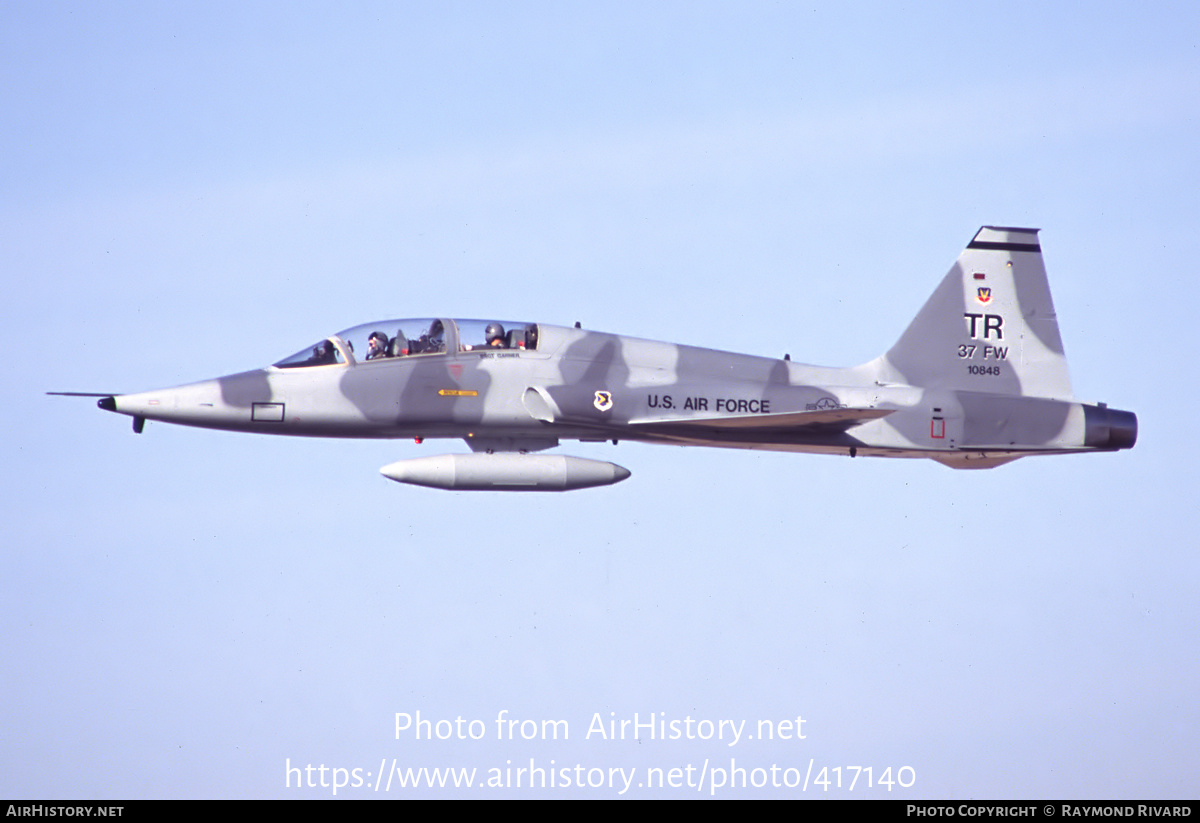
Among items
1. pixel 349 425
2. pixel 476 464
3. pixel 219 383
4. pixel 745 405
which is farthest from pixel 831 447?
pixel 219 383

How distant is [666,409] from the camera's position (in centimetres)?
2839

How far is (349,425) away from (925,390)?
34.6 feet

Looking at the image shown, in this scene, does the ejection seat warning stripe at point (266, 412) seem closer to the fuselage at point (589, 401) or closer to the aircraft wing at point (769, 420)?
the fuselage at point (589, 401)

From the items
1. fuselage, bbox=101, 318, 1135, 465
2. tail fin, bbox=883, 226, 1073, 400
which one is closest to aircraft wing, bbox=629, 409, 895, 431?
fuselage, bbox=101, 318, 1135, 465

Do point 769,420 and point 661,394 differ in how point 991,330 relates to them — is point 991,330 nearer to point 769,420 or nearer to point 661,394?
point 769,420

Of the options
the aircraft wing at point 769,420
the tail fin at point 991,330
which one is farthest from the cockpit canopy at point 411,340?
the tail fin at point 991,330

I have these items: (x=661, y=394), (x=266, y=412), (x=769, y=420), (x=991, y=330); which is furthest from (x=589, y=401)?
(x=991, y=330)

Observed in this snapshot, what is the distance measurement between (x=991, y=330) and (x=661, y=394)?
665 cm

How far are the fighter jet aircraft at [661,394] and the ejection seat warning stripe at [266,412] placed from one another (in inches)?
0.8

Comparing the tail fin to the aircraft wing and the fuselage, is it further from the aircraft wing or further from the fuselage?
the aircraft wing

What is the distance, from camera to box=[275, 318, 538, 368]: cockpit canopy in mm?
28219

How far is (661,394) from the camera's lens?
2847 cm

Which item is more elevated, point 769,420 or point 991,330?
point 991,330
